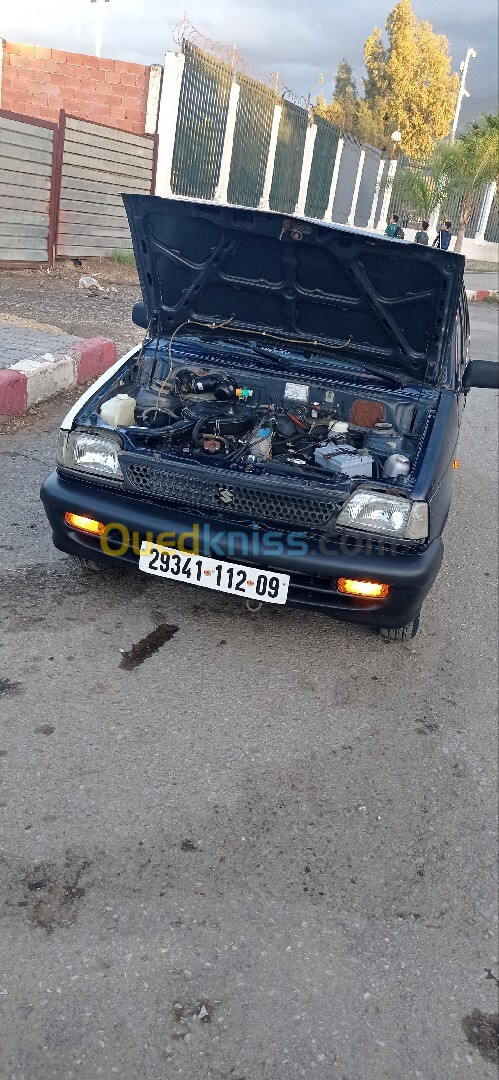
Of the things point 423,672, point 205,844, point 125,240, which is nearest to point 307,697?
point 423,672

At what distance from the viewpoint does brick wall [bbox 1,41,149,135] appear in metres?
15.4

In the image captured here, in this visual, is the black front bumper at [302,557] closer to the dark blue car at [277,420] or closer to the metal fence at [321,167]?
the dark blue car at [277,420]

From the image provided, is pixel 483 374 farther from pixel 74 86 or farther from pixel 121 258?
pixel 74 86

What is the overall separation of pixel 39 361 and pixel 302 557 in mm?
4140

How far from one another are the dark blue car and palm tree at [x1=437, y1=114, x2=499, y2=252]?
23098 mm

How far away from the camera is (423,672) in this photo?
360 cm

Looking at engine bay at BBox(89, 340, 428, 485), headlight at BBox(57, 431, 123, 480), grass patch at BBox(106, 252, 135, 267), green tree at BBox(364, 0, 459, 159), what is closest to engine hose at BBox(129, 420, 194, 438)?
engine bay at BBox(89, 340, 428, 485)

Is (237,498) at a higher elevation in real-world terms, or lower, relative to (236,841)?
higher

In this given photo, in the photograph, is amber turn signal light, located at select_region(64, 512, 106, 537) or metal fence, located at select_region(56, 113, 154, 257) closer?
A: amber turn signal light, located at select_region(64, 512, 106, 537)

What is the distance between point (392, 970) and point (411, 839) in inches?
20.6

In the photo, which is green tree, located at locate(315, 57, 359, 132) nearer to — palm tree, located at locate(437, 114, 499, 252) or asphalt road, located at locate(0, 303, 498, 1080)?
palm tree, located at locate(437, 114, 499, 252)

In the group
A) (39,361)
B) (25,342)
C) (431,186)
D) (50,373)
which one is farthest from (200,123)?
(50,373)

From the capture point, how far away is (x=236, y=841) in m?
2.47

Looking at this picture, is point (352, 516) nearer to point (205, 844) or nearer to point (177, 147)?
point (205, 844)
